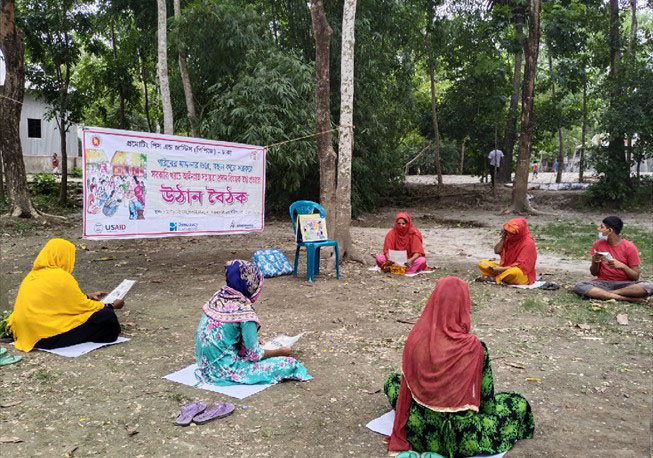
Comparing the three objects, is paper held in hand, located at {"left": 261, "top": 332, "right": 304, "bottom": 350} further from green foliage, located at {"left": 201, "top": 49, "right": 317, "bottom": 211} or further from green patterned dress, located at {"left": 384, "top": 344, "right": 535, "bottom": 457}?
green foliage, located at {"left": 201, "top": 49, "right": 317, "bottom": 211}

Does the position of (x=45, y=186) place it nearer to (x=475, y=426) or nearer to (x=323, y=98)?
(x=323, y=98)

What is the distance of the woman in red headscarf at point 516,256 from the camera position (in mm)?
7645

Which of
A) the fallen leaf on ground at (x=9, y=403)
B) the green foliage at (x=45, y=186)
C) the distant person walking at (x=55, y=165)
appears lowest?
the fallen leaf on ground at (x=9, y=403)

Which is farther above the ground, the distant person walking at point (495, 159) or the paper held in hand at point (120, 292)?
the distant person walking at point (495, 159)

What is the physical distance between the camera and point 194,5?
1275cm

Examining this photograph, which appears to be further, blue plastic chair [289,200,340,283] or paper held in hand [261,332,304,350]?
blue plastic chair [289,200,340,283]

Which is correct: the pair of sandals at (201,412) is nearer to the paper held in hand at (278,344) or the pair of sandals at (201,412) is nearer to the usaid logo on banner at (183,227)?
the paper held in hand at (278,344)

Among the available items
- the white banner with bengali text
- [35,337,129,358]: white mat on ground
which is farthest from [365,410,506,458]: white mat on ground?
the white banner with bengali text

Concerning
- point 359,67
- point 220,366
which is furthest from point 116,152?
point 359,67

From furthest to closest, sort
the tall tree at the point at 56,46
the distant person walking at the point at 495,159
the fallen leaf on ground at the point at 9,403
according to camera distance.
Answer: the distant person walking at the point at 495,159
the tall tree at the point at 56,46
the fallen leaf on ground at the point at 9,403

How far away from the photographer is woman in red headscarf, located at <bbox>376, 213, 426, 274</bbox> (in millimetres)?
8688

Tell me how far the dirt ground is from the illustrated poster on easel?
2.12 ft

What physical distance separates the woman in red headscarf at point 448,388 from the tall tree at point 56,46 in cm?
1554

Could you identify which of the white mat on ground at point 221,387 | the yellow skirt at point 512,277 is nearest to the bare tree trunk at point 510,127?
the yellow skirt at point 512,277
